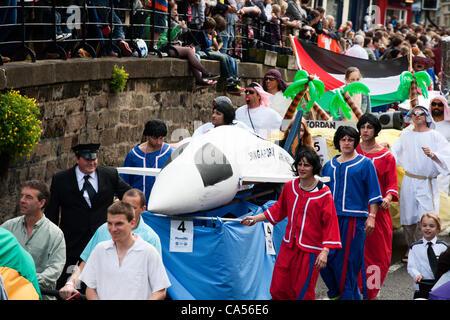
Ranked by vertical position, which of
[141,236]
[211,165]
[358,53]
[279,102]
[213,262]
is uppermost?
[358,53]

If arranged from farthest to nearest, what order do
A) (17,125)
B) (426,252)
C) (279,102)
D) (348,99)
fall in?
(348,99) → (279,102) → (17,125) → (426,252)

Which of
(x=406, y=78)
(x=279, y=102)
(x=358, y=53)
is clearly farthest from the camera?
(x=358, y=53)

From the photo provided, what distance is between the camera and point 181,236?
26.5 feet

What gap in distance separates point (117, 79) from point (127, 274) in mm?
7297

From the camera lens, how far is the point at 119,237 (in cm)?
551

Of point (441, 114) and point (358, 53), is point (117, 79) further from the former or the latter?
point (358, 53)

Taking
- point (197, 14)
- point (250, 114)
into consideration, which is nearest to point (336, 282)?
point (250, 114)

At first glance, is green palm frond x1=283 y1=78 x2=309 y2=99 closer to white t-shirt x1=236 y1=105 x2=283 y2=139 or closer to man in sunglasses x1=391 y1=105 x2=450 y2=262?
white t-shirt x1=236 y1=105 x2=283 y2=139

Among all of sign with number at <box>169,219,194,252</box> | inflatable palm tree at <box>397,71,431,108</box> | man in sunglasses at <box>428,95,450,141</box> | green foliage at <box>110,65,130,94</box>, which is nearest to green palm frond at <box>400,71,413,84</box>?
inflatable palm tree at <box>397,71,431,108</box>

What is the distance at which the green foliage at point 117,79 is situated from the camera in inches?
490

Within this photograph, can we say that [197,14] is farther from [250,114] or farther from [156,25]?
[250,114]

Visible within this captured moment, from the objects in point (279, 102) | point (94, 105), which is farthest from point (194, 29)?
point (279, 102)

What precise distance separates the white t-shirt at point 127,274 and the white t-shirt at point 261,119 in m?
5.17

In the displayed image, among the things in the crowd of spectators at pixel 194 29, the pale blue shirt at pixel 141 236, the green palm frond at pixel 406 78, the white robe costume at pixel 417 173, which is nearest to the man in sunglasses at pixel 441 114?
the white robe costume at pixel 417 173
